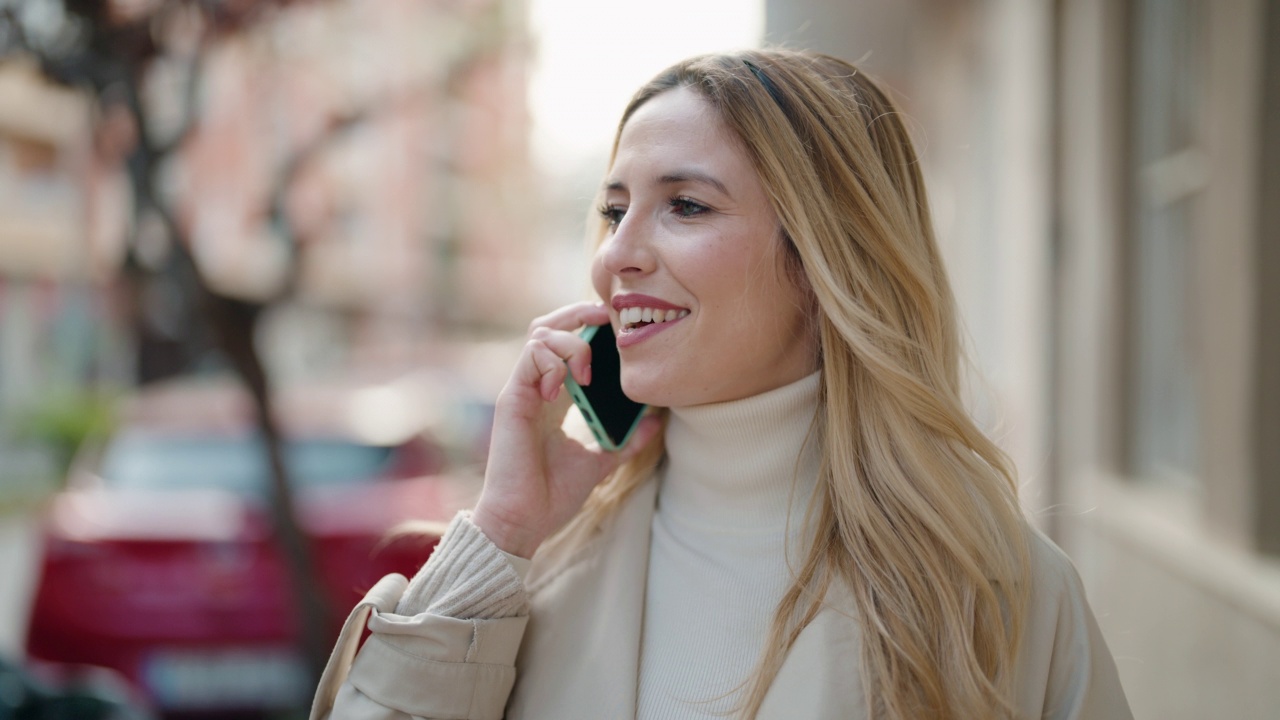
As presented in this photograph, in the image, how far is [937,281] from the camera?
6.98 feet

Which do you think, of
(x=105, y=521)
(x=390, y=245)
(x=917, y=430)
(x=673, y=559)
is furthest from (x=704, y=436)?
(x=390, y=245)

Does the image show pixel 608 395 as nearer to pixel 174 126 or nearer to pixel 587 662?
pixel 587 662

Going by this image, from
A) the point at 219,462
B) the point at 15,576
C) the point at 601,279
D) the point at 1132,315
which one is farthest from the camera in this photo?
the point at 15,576

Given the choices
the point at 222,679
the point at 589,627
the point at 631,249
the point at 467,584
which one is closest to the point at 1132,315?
the point at 631,249

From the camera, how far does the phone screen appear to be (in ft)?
7.27

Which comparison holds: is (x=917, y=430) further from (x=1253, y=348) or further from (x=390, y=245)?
(x=390, y=245)

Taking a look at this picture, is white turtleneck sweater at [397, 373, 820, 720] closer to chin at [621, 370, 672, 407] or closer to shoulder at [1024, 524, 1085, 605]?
chin at [621, 370, 672, 407]

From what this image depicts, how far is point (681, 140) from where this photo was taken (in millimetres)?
1997

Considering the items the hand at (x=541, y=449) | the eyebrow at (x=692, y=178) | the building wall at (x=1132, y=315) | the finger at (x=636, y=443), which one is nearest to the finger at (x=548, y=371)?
the hand at (x=541, y=449)

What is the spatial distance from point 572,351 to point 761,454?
467 millimetres

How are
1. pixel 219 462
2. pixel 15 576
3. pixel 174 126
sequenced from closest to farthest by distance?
pixel 174 126 < pixel 219 462 < pixel 15 576

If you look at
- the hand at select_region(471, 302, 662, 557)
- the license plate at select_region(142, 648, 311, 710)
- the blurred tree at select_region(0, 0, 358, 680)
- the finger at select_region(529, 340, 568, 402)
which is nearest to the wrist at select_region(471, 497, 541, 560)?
the hand at select_region(471, 302, 662, 557)

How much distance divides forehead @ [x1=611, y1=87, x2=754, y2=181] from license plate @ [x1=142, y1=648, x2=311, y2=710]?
341cm

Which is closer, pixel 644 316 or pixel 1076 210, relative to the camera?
pixel 644 316
